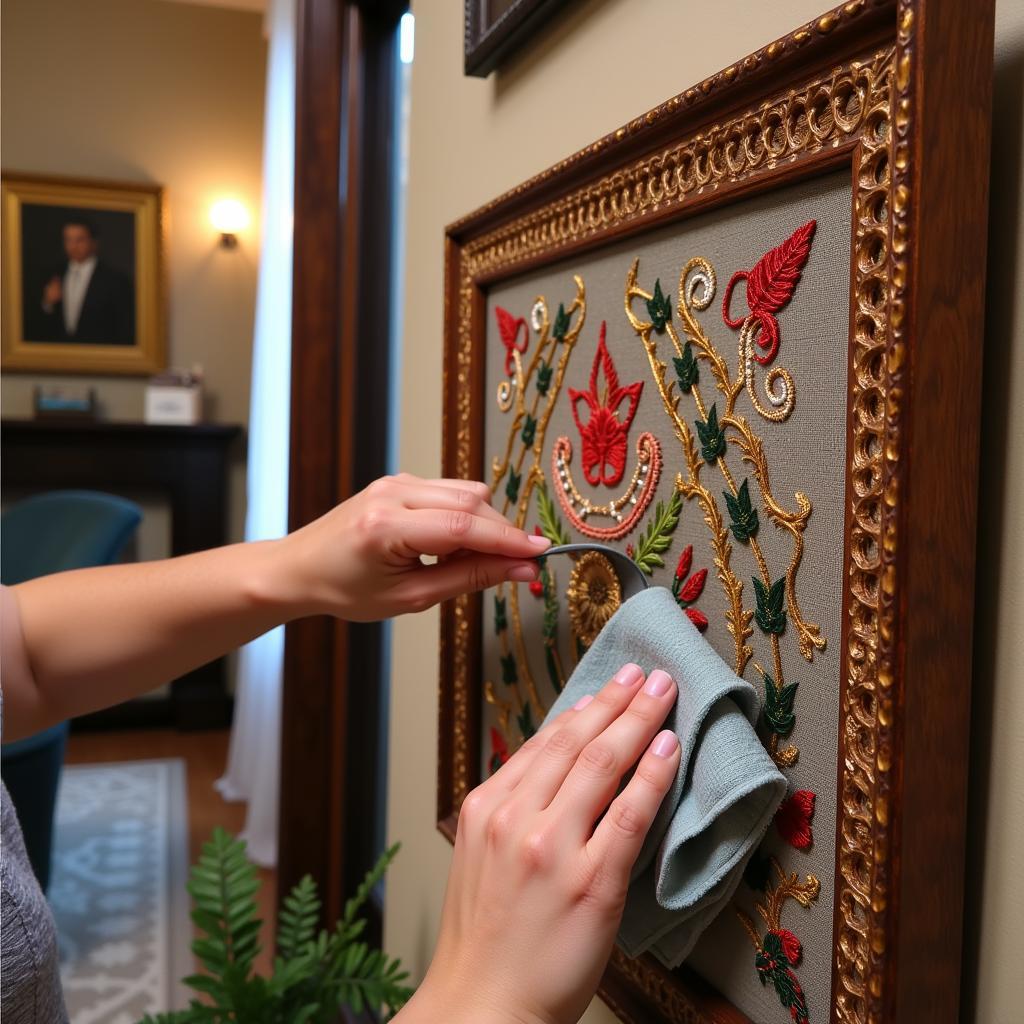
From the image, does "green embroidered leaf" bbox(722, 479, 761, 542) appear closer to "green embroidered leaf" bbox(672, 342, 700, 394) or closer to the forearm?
"green embroidered leaf" bbox(672, 342, 700, 394)

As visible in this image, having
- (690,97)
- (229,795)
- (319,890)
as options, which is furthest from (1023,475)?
(229,795)

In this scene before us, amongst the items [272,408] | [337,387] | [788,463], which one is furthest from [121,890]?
[788,463]

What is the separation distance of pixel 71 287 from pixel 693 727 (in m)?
4.47

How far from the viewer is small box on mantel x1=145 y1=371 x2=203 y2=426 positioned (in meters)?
4.30

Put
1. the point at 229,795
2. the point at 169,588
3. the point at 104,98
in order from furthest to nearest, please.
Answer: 1. the point at 104,98
2. the point at 229,795
3. the point at 169,588

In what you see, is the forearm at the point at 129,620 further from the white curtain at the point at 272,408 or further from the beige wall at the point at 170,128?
the beige wall at the point at 170,128

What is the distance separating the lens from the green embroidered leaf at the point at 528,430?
0.85 metres

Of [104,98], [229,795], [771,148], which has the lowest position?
[229,795]

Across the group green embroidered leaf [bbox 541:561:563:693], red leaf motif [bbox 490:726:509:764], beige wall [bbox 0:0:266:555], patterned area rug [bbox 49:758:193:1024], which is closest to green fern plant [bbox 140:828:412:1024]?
red leaf motif [bbox 490:726:509:764]

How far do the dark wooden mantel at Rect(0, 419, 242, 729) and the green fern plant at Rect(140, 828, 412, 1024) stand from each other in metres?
3.23

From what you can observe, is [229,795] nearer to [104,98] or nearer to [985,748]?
[104,98]

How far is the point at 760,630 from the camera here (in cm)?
57

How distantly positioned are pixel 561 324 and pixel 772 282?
0.87ft

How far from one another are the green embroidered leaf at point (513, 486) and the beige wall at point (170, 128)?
3857 mm
